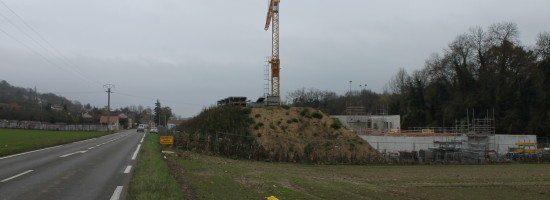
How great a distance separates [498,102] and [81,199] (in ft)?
234

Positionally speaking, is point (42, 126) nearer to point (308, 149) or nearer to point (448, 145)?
point (308, 149)

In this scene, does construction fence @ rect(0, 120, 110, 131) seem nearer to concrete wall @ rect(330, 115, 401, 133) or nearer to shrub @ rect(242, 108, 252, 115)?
concrete wall @ rect(330, 115, 401, 133)

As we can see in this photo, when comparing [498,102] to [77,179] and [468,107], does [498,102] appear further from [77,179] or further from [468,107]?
[77,179]

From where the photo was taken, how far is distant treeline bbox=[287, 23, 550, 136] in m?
62.1

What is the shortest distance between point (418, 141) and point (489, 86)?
2827cm

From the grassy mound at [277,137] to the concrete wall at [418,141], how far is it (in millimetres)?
7067

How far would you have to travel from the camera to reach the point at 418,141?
47344mm

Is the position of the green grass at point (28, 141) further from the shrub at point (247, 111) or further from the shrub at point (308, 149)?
the shrub at point (308, 149)

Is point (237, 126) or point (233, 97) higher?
point (233, 97)

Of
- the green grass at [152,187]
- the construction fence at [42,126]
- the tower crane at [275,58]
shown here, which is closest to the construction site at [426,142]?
the tower crane at [275,58]

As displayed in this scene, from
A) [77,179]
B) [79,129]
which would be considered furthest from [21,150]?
[79,129]

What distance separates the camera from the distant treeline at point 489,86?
6209cm

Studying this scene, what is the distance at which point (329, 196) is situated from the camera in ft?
41.0

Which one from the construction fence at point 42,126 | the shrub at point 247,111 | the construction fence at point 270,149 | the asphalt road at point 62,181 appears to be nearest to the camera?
the asphalt road at point 62,181
